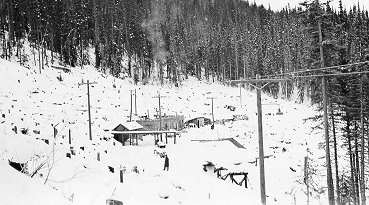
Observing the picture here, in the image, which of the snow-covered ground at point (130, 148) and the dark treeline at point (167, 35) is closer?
the snow-covered ground at point (130, 148)

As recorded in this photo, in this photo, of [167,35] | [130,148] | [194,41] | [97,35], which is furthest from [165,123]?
[194,41]

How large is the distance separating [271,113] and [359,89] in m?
51.6

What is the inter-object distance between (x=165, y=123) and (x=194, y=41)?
64830 mm

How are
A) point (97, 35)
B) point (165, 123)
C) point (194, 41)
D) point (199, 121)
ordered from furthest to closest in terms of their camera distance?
point (194, 41), point (97, 35), point (199, 121), point (165, 123)

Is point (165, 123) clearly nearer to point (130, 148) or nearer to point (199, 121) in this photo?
point (199, 121)

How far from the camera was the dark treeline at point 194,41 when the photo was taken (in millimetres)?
24281

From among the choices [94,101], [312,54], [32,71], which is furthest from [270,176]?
[32,71]

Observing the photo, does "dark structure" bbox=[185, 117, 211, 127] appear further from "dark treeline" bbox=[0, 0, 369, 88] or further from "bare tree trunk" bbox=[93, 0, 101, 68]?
"bare tree trunk" bbox=[93, 0, 101, 68]

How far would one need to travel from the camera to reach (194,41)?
375 feet

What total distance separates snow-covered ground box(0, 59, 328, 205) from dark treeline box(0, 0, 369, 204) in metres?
5.53

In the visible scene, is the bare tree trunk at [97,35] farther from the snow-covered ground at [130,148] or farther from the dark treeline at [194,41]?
the snow-covered ground at [130,148]

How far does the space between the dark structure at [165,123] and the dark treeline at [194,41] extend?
20.5 metres

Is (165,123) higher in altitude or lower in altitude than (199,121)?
higher

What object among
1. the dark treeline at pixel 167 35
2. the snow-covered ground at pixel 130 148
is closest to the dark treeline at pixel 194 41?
the dark treeline at pixel 167 35
